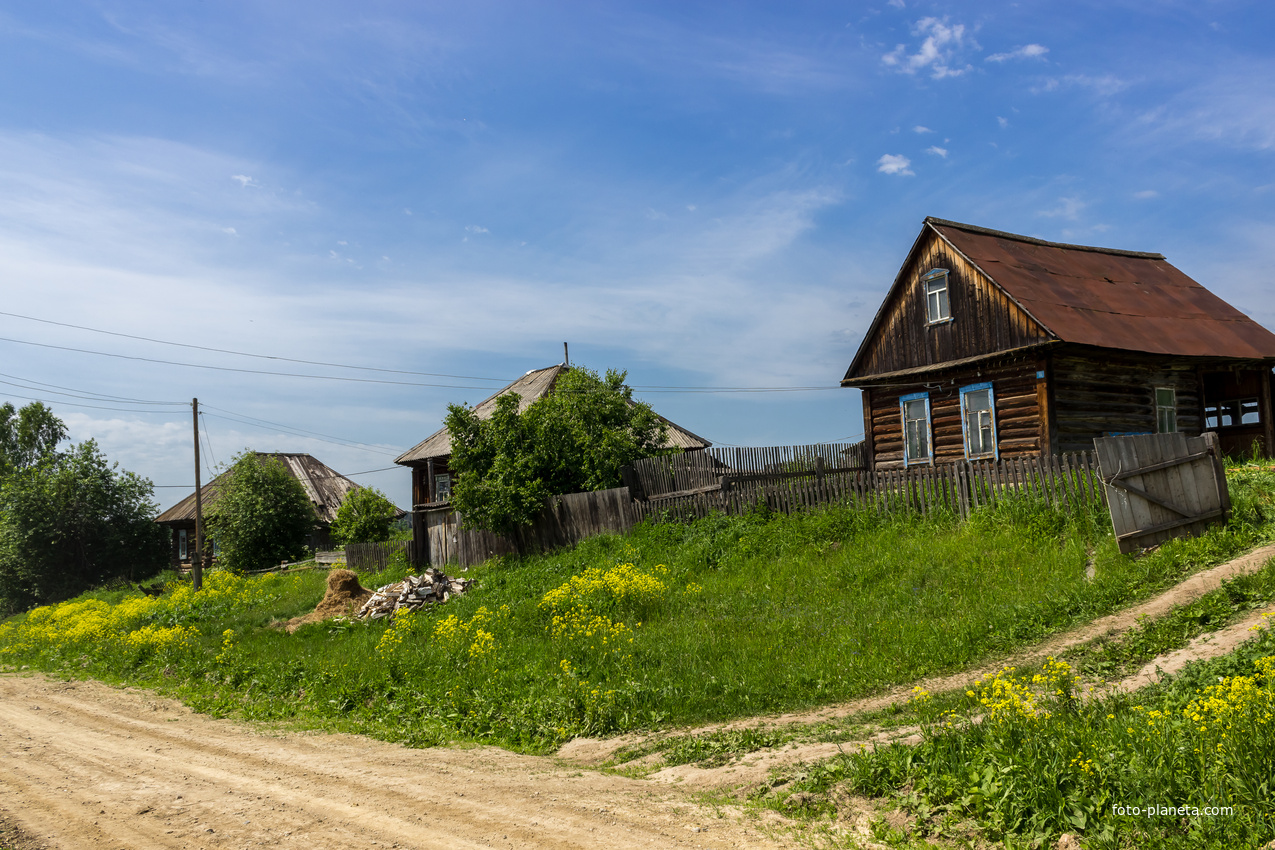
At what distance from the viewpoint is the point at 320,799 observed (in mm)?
6184

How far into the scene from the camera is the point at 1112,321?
61.7 feet

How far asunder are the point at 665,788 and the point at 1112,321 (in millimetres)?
17694

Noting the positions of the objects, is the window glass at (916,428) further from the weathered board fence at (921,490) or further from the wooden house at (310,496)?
the wooden house at (310,496)

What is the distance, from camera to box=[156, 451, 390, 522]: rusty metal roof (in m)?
43.4

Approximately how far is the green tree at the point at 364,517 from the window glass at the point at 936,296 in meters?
25.0

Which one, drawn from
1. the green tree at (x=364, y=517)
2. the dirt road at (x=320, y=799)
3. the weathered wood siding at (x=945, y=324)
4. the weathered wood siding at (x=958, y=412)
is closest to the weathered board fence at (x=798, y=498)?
the weathered wood siding at (x=958, y=412)

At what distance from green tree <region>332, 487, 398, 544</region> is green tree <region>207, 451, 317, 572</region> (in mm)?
1958

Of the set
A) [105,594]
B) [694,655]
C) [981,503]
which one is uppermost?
[981,503]

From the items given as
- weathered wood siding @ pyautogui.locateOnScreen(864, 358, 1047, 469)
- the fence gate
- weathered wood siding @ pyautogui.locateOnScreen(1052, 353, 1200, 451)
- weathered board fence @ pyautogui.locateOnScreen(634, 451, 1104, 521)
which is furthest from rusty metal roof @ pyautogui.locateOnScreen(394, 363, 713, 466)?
the fence gate

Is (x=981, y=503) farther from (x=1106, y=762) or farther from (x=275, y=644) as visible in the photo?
(x=275, y=644)

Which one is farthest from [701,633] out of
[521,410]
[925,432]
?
[521,410]

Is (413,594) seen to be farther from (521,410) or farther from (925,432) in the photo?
(521,410)

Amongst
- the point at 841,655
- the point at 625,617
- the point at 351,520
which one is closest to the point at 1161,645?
the point at 841,655

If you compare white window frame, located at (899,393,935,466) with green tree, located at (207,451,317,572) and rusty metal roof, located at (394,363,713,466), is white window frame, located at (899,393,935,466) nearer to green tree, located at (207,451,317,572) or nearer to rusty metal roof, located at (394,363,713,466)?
rusty metal roof, located at (394,363,713,466)
